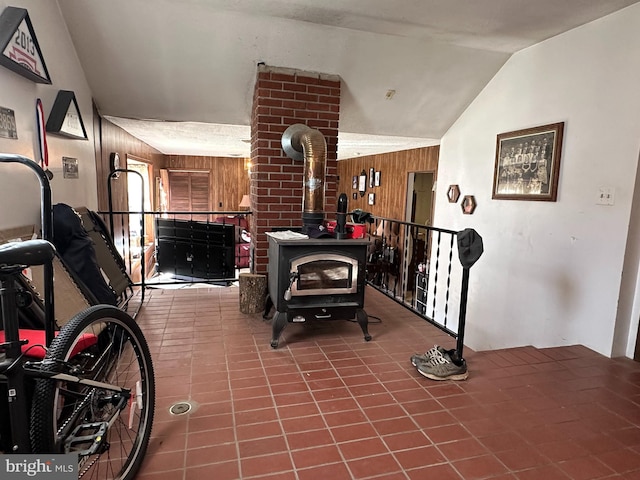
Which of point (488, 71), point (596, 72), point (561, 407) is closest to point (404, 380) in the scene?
point (561, 407)

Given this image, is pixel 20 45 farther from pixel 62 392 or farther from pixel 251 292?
pixel 251 292

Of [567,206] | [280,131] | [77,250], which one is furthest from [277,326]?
[567,206]

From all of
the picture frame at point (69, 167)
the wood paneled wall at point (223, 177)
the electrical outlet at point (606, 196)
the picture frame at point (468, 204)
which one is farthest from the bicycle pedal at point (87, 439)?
the wood paneled wall at point (223, 177)

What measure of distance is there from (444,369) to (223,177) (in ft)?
27.7

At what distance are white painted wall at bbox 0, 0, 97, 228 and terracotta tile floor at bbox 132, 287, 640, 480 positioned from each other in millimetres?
1167

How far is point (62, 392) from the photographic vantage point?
111 centimetres

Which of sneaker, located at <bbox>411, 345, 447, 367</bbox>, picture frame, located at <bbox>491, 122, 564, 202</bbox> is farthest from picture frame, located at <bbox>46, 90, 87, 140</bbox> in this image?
picture frame, located at <bbox>491, 122, 564, 202</bbox>

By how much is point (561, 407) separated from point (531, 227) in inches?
70.2

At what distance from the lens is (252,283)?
313 centimetres

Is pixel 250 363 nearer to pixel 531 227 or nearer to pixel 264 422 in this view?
pixel 264 422

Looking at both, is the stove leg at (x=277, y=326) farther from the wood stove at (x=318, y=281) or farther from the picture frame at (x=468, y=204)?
the picture frame at (x=468, y=204)

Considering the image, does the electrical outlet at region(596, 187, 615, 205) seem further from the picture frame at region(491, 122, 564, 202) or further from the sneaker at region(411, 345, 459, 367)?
the sneaker at region(411, 345, 459, 367)

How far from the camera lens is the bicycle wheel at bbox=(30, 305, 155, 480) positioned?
1038mm

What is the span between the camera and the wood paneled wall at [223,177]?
9398 mm
